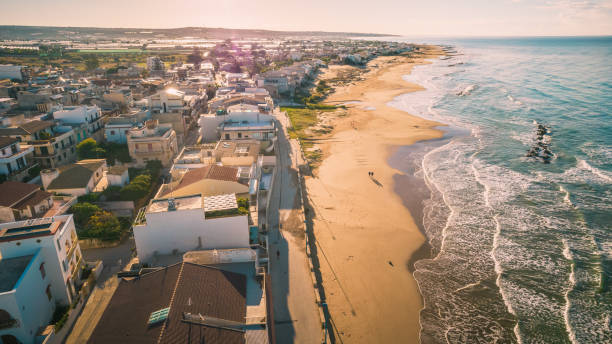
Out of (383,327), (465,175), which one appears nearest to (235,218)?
(383,327)

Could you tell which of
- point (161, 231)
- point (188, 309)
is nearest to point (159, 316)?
point (188, 309)

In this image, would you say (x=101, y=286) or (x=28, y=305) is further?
(x=101, y=286)

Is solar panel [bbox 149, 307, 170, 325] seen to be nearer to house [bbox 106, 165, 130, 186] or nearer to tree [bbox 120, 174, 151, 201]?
tree [bbox 120, 174, 151, 201]

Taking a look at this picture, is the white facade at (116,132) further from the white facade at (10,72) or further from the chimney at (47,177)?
the white facade at (10,72)

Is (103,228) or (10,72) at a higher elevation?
(10,72)

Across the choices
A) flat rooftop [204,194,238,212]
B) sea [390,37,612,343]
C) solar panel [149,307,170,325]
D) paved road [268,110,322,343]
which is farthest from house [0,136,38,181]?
sea [390,37,612,343]

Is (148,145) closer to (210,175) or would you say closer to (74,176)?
(74,176)
